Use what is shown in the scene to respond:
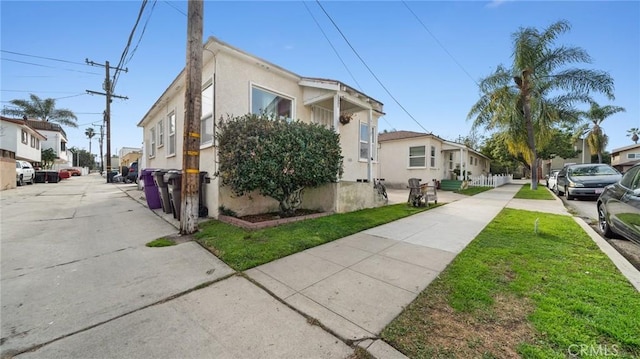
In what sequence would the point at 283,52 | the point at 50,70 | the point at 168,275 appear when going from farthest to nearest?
1. the point at 50,70
2. the point at 283,52
3. the point at 168,275

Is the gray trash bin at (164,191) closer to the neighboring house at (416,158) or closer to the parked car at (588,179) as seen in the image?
the neighboring house at (416,158)

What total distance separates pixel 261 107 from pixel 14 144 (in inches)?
1134

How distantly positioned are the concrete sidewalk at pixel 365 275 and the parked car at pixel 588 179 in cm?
682

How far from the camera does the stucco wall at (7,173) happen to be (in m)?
14.2

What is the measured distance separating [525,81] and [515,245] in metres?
15.7

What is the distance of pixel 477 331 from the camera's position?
2141 millimetres

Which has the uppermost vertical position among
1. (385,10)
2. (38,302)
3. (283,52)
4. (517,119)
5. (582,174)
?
(385,10)

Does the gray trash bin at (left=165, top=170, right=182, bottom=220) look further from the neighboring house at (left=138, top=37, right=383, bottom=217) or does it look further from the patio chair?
the patio chair

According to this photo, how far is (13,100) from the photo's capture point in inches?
1393

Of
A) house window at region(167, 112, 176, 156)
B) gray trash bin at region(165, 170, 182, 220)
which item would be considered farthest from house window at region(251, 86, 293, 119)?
house window at region(167, 112, 176, 156)

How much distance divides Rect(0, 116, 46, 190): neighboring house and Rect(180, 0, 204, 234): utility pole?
59.4ft

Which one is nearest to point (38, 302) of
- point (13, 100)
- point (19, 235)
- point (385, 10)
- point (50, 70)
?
point (19, 235)

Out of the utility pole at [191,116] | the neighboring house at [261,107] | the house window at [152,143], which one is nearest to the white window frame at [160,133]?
the house window at [152,143]

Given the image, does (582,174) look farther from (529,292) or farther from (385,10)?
(529,292)
